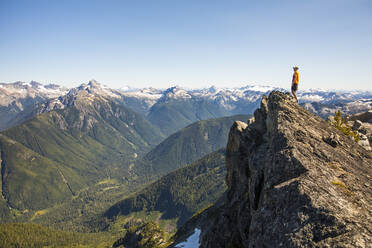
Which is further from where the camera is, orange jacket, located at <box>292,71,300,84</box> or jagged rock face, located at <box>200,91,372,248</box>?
orange jacket, located at <box>292,71,300,84</box>

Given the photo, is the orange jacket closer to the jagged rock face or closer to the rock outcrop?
the jagged rock face

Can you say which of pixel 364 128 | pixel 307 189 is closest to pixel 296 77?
pixel 307 189

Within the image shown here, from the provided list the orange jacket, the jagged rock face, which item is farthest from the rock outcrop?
the orange jacket

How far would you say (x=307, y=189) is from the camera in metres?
15.0

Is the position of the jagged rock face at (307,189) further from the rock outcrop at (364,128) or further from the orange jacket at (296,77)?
the rock outcrop at (364,128)

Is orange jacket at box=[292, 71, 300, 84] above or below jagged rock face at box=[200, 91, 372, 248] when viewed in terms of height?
above

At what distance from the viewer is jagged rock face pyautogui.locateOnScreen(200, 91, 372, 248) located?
1327 cm

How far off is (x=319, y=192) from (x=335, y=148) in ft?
32.0

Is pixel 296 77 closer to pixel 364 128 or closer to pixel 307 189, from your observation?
pixel 307 189

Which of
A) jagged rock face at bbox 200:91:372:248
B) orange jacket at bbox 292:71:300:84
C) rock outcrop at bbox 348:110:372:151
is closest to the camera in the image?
jagged rock face at bbox 200:91:372:248

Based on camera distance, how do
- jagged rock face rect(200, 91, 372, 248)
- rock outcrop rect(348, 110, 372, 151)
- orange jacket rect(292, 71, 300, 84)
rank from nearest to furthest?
jagged rock face rect(200, 91, 372, 248) < orange jacket rect(292, 71, 300, 84) < rock outcrop rect(348, 110, 372, 151)

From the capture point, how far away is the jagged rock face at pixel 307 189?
13273 millimetres

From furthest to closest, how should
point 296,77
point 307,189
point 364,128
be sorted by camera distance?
point 364,128 < point 296,77 < point 307,189

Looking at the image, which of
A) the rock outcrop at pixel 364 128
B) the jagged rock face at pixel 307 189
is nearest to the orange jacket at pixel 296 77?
the jagged rock face at pixel 307 189
